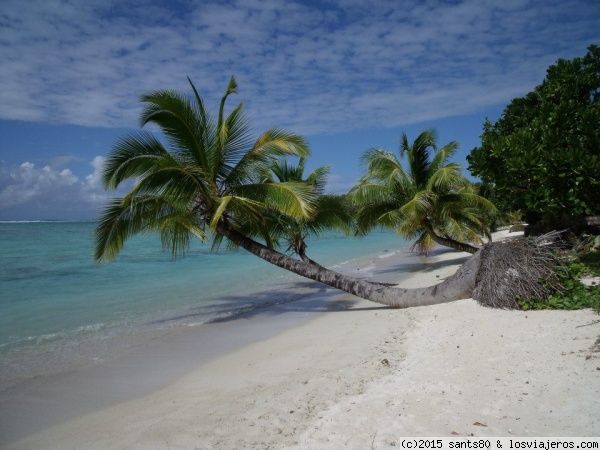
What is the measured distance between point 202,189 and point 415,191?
8.03 metres

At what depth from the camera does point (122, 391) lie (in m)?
5.27

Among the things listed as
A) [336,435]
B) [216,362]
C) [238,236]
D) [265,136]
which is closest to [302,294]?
[238,236]

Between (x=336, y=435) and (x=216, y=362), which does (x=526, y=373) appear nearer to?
(x=336, y=435)

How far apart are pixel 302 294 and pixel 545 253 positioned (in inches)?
283

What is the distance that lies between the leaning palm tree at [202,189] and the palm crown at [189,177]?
19 mm

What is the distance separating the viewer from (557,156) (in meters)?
6.87

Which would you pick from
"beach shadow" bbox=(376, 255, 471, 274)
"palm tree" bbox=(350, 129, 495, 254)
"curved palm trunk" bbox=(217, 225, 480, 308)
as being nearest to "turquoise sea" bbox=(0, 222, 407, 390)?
"beach shadow" bbox=(376, 255, 471, 274)

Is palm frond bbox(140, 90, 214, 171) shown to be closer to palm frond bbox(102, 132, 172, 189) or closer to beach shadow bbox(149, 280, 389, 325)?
palm frond bbox(102, 132, 172, 189)

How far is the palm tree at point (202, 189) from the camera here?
8023mm

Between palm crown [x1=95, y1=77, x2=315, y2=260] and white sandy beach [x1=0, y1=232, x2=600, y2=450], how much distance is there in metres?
3.05

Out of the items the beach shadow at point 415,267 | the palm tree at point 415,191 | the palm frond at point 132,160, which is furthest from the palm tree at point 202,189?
the beach shadow at point 415,267

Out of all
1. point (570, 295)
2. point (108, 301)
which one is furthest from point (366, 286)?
point (108, 301)

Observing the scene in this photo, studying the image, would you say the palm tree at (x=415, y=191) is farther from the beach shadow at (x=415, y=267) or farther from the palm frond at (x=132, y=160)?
the palm frond at (x=132, y=160)

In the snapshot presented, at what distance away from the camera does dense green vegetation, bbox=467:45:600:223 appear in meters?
6.92
